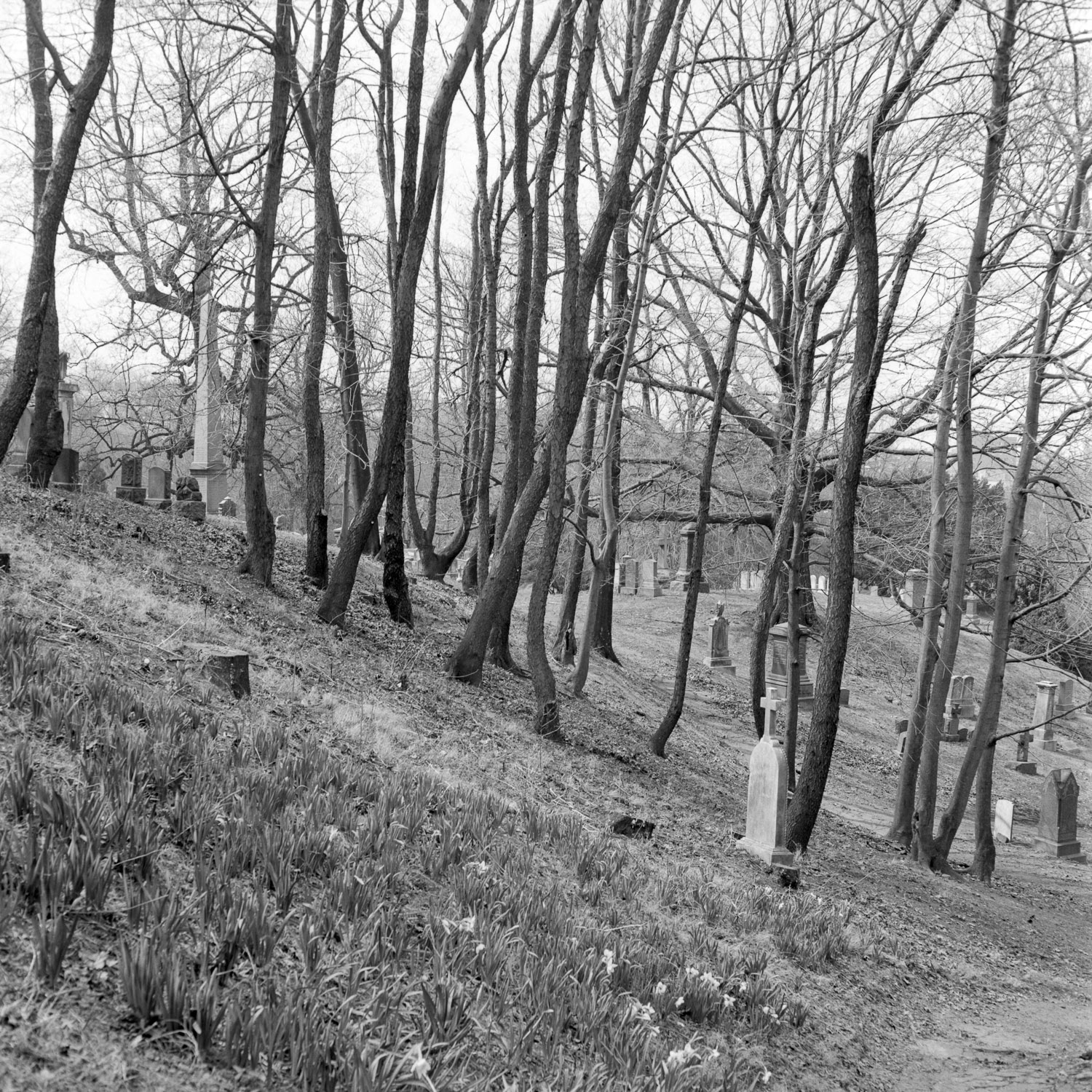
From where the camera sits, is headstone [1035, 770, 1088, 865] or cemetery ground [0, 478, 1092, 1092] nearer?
cemetery ground [0, 478, 1092, 1092]

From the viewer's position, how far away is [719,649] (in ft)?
78.8

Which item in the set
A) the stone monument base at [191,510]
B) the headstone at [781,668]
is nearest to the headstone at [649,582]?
the headstone at [781,668]

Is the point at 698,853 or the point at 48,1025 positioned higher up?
the point at 48,1025

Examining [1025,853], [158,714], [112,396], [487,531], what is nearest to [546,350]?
[487,531]

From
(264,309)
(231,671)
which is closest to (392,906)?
(231,671)

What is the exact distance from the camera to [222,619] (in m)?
10.3

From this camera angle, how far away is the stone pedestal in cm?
1647

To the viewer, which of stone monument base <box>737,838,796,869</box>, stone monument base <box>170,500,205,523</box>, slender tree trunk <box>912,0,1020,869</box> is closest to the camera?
stone monument base <box>737,838,796,869</box>

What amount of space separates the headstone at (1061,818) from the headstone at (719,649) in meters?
9.06

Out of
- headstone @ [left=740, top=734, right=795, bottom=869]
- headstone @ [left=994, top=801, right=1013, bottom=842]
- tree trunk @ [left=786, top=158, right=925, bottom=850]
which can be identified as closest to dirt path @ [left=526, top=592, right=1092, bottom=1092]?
headstone @ [left=994, top=801, right=1013, bottom=842]

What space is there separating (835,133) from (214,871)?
1198cm

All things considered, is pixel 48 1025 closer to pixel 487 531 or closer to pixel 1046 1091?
pixel 1046 1091

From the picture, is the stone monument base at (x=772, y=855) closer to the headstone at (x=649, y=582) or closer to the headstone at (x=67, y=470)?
the headstone at (x=67, y=470)

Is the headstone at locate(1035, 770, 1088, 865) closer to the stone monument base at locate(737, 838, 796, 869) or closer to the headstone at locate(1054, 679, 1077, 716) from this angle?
the stone monument base at locate(737, 838, 796, 869)
